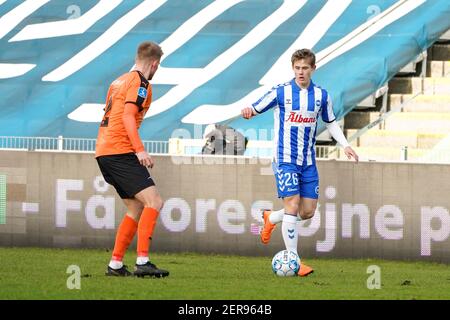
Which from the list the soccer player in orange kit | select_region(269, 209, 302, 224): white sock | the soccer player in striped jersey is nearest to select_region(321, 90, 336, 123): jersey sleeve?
the soccer player in striped jersey

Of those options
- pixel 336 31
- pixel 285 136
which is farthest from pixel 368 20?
pixel 285 136

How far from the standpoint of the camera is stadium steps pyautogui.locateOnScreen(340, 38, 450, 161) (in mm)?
19000

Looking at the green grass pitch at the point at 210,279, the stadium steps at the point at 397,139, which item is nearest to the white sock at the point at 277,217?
the green grass pitch at the point at 210,279

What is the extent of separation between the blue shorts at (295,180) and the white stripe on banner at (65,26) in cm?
1091

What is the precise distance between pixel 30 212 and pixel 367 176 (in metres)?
3.60

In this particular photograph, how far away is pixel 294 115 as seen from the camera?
11953mm

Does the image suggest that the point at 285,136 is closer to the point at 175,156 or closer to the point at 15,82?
the point at 175,156

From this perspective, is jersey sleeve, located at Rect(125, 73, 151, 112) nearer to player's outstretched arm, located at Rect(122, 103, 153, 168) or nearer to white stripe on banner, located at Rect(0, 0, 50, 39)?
player's outstretched arm, located at Rect(122, 103, 153, 168)

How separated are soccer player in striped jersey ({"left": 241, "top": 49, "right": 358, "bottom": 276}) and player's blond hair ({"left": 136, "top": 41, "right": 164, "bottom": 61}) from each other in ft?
3.97

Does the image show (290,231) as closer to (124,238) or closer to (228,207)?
(124,238)
